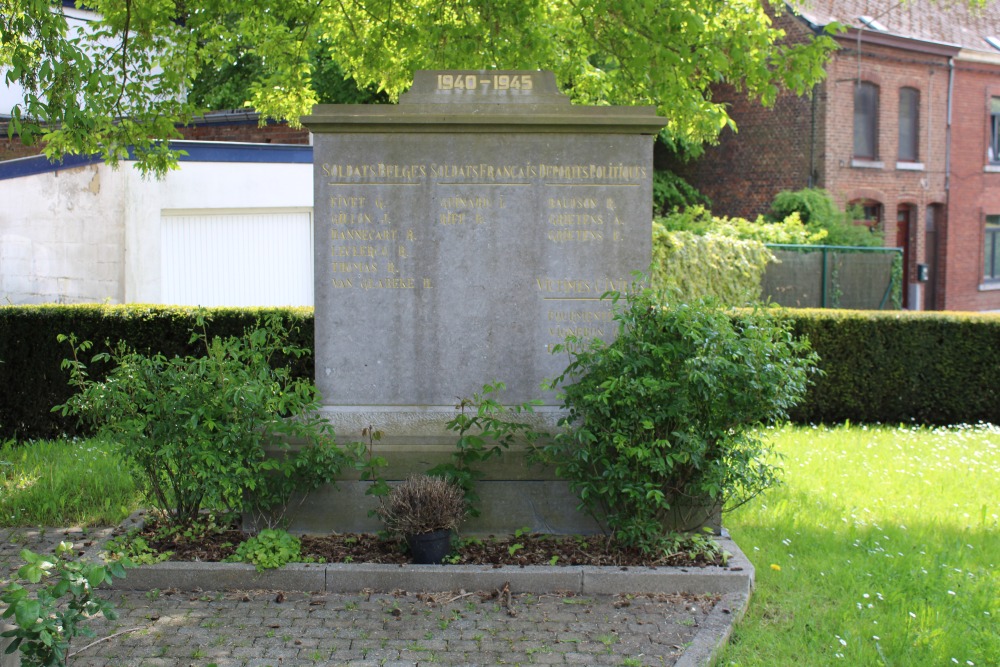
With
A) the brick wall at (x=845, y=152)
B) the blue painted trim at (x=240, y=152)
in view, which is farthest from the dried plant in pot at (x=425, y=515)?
the brick wall at (x=845, y=152)

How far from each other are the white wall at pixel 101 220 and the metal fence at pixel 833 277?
378 inches

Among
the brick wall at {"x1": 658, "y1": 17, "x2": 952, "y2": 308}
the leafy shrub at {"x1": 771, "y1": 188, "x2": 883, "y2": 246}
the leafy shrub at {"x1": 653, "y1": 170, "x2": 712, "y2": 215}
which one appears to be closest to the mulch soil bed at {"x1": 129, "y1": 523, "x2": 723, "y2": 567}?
the leafy shrub at {"x1": 771, "y1": 188, "x2": 883, "y2": 246}

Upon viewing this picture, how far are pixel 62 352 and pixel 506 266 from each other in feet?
19.8

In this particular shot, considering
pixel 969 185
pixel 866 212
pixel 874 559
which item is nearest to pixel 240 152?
pixel 874 559

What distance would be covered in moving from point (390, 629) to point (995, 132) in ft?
94.7

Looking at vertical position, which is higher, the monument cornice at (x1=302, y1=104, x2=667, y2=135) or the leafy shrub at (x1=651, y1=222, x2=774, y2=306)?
the monument cornice at (x1=302, y1=104, x2=667, y2=135)

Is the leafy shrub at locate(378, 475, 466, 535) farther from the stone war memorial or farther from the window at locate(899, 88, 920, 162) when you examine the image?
the window at locate(899, 88, 920, 162)

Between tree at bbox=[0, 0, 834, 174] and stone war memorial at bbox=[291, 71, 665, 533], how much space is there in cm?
323

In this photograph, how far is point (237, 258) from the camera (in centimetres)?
1491

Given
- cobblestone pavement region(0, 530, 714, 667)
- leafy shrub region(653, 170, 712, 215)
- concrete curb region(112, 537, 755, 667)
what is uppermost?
leafy shrub region(653, 170, 712, 215)

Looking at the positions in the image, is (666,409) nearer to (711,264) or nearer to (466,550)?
(466,550)

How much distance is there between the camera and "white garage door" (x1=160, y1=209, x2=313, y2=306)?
1442 cm

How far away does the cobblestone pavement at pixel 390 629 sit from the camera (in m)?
4.57

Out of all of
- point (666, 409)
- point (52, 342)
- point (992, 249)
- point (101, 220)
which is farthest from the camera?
point (992, 249)
